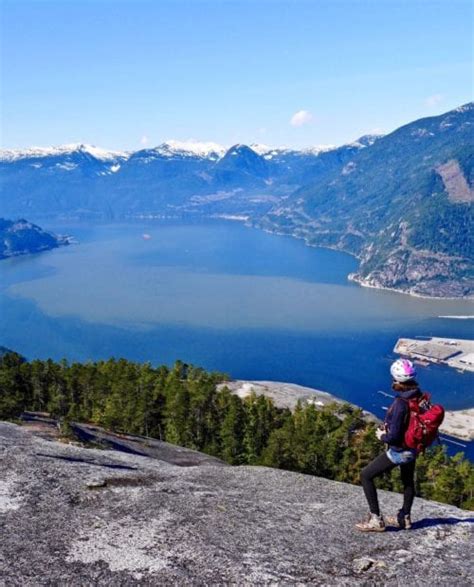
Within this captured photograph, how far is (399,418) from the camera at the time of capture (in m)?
11.9

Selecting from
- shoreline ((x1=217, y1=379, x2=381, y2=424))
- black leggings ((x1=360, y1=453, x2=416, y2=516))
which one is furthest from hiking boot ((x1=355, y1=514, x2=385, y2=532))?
shoreline ((x1=217, y1=379, x2=381, y2=424))

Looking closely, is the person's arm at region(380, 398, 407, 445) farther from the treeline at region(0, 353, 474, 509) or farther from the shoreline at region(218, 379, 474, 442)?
the shoreline at region(218, 379, 474, 442)

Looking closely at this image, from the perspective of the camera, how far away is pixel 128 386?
61250mm

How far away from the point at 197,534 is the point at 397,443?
16.0ft

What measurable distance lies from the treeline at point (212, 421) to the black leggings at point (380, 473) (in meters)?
33.5

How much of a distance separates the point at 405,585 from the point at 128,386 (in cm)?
5196

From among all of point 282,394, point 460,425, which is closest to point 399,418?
point 282,394

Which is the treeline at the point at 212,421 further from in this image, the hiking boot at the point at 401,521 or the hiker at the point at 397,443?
the hiker at the point at 397,443

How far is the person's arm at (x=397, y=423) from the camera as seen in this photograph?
11.9 meters

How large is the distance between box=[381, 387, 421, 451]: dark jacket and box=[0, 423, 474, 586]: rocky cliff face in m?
2.62

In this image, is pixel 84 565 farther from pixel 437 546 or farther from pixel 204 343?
pixel 204 343

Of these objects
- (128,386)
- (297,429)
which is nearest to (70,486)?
(297,429)

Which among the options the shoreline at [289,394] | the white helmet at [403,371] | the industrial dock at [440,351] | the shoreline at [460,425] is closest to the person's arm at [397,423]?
the white helmet at [403,371]

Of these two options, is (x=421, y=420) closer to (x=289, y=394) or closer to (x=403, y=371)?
(x=403, y=371)
